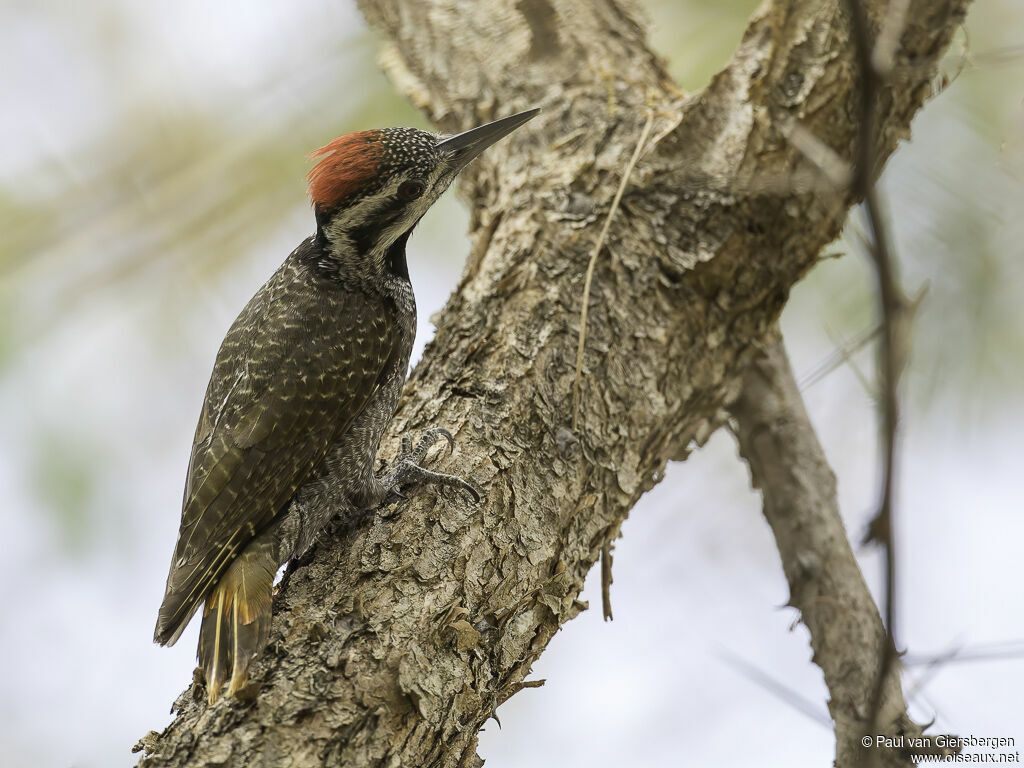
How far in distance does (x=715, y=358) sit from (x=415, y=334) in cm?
103

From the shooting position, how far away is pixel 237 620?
2109mm

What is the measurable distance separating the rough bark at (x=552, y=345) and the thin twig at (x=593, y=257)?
3cm

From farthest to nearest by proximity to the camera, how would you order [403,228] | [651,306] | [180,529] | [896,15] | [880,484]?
[403,228] < [651,306] < [896,15] < [180,529] < [880,484]

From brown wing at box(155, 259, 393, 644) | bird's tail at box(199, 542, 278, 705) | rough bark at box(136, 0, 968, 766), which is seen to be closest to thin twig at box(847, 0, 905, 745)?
rough bark at box(136, 0, 968, 766)

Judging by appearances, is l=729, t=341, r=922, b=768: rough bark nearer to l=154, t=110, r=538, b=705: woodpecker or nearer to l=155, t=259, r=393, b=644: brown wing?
l=154, t=110, r=538, b=705: woodpecker

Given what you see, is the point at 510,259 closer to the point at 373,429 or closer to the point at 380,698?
the point at 373,429

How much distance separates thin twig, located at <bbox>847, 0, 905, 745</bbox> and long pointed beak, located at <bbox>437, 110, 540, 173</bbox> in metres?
2.04

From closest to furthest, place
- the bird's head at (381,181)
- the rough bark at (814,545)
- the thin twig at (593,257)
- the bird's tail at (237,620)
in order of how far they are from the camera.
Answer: the bird's tail at (237,620)
the rough bark at (814,545)
the thin twig at (593,257)
the bird's head at (381,181)

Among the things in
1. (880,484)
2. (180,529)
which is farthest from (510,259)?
(880,484)

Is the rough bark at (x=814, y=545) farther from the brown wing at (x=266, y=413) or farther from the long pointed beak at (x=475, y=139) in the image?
the brown wing at (x=266, y=413)

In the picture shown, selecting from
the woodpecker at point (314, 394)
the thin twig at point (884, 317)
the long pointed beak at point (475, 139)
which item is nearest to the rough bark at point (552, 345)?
the woodpecker at point (314, 394)

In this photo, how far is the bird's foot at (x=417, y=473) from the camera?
7.92ft

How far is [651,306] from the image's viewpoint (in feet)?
9.37

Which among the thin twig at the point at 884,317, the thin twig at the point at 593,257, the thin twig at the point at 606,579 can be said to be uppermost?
the thin twig at the point at 593,257
